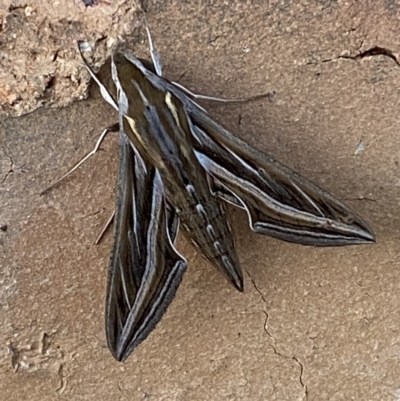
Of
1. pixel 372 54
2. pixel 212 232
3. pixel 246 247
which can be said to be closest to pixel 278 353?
pixel 246 247

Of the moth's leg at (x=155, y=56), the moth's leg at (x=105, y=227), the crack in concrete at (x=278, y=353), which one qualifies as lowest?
the crack in concrete at (x=278, y=353)

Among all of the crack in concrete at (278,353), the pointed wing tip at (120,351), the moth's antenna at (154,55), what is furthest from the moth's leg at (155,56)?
the pointed wing tip at (120,351)

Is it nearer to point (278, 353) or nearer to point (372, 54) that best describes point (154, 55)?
point (372, 54)

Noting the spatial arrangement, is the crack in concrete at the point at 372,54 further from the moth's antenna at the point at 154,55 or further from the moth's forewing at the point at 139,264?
the moth's forewing at the point at 139,264

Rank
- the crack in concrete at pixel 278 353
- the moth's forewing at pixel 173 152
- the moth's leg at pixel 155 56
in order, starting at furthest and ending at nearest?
the crack in concrete at pixel 278 353 < the moth's leg at pixel 155 56 < the moth's forewing at pixel 173 152

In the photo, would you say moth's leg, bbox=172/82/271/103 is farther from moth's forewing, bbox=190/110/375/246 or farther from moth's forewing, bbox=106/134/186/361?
moth's forewing, bbox=106/134/186/361

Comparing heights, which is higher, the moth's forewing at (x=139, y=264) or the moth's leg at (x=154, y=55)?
the moth's leg at (x=154, y=55)
